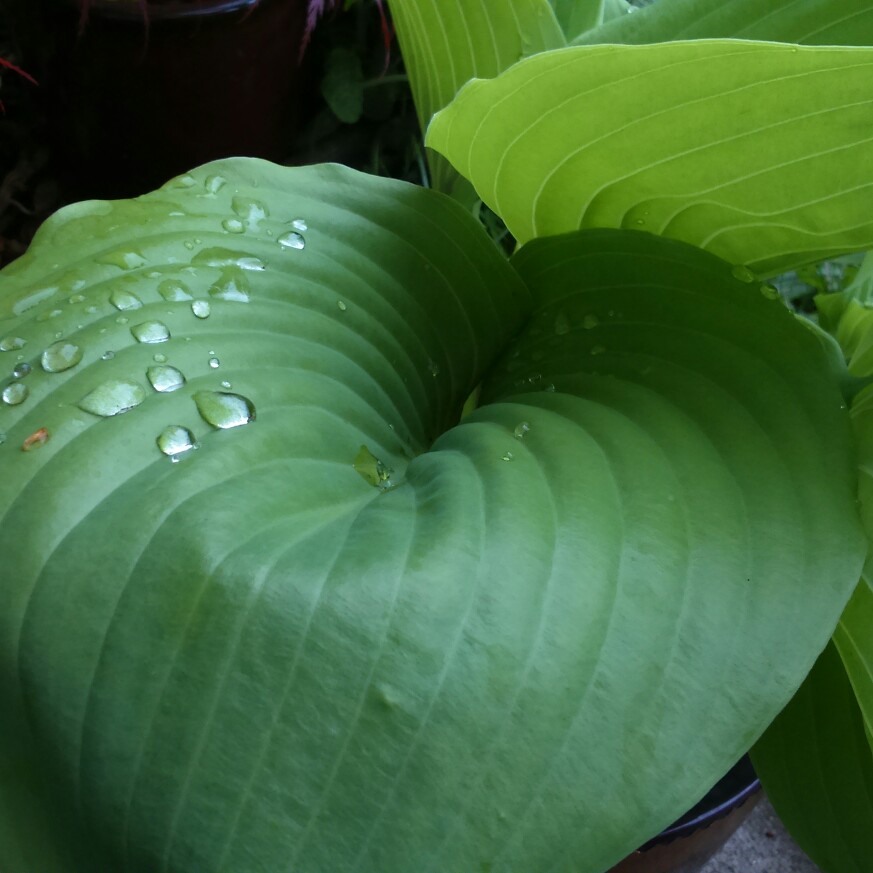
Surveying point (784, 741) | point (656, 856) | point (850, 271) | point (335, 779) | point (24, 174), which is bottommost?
point (656, 856)

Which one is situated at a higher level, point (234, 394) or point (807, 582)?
point (234, 394)

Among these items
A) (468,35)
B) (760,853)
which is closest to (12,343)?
(468,35)

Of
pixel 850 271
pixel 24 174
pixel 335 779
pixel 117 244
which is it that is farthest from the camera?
pixel 24 174

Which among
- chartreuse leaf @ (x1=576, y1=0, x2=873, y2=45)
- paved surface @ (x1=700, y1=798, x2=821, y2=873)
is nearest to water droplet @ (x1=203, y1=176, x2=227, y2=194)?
chartreuse leaf @ (x1=576, y1=0, x2=873, y2=45)

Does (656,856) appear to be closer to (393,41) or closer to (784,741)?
(784,741)

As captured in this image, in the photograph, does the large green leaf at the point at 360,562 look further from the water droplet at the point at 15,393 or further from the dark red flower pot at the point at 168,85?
the dark red flower pot at the point at 168,85

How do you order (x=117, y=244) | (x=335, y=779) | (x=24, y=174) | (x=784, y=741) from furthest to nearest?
(x=24, y=174)
(x=784, y=741)
(x=117, y=244)
(x=335, y=779)

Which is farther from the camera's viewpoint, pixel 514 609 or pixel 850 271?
pixel 850 271

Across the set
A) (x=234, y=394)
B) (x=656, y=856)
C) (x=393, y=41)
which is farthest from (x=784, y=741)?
(x=393, y=41)

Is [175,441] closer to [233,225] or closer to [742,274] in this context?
[233,225]
